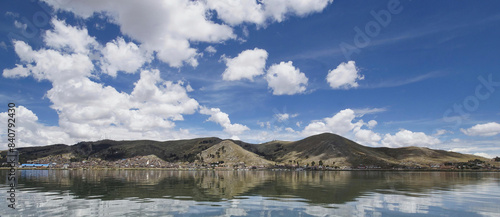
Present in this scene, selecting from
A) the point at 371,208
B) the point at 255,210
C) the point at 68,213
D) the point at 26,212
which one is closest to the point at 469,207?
the point at 371,208

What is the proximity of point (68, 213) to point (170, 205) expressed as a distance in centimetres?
1560

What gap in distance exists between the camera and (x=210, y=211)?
44.3 metres

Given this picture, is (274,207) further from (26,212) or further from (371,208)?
(26,212)

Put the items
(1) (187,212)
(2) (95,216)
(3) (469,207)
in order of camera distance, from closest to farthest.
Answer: (2) (95,216), (1) (187,212), (3) (469,207)

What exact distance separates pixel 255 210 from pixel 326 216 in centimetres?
1165

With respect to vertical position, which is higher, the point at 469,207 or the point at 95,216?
the point at 95,216

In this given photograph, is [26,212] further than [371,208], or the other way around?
[371,208]

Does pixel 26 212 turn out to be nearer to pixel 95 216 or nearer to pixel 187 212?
pixel 95 216

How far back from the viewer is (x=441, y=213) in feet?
152

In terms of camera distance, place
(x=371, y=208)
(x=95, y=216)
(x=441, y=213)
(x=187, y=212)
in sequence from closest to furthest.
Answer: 1. (x=95, y=216)
2. (x=187, y=212)
3. (x=441, y=213)
4. (x=371, y=208)

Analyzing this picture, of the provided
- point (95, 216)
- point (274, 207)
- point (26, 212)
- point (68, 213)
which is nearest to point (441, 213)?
point (274, 207)

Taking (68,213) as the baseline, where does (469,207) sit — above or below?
below

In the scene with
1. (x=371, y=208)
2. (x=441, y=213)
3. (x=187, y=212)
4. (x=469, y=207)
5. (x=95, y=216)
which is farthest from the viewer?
(x=469, y=207)

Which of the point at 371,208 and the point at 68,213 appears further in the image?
the point at 371,208
